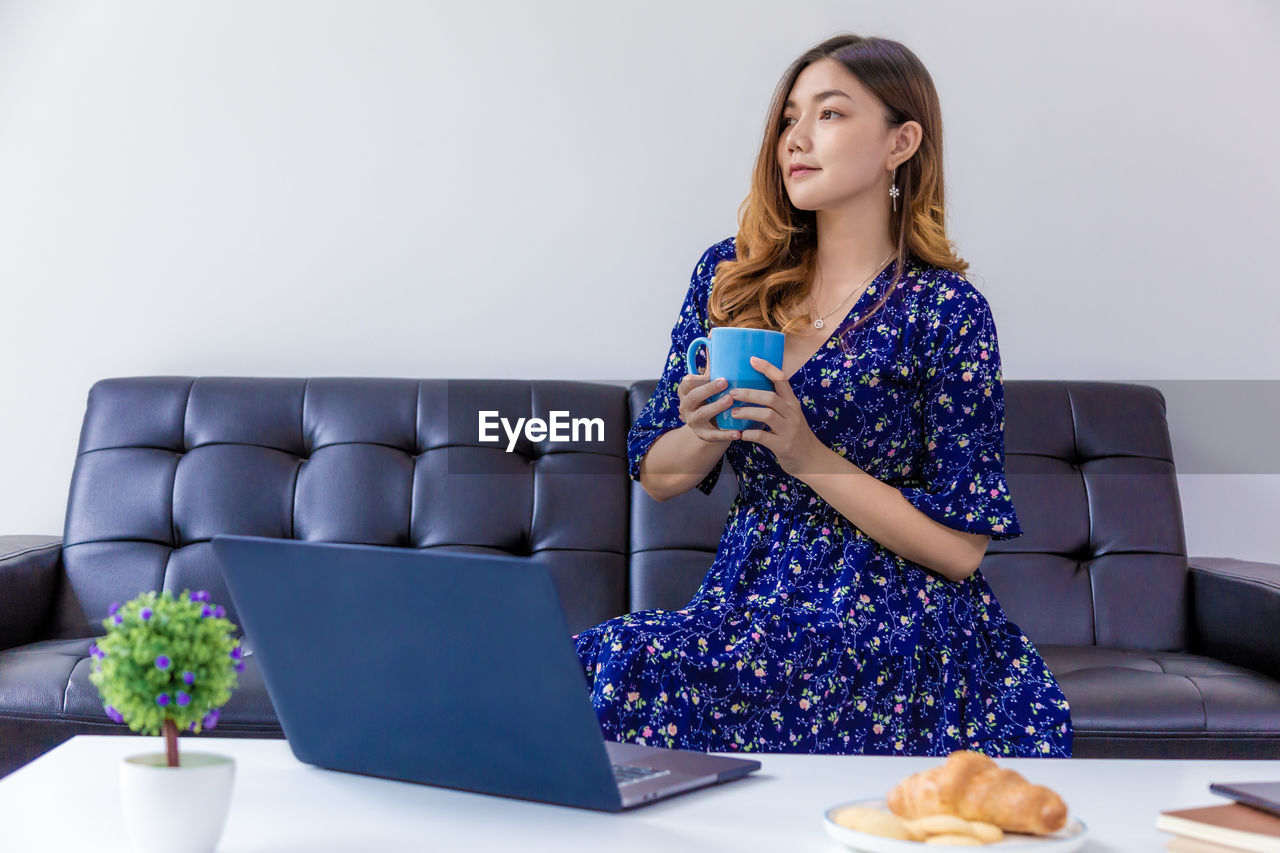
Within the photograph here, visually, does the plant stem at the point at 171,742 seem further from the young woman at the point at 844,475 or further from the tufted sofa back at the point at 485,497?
the tufted sofa back at the point at 485,497

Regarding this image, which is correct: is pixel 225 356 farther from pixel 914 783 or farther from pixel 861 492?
pixel 914 783

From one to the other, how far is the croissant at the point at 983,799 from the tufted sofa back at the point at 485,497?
1.36m

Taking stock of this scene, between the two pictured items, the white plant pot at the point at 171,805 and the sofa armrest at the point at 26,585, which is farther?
the sofa armrest at the point at 26,585

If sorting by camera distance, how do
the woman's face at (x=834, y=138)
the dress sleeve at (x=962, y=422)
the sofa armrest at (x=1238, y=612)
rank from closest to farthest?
1. the dress sleeve at (x=962, y=422)
2. the woman's face at (x=834, y=138)
3. the sofa armrest at (x=1238, y=612)

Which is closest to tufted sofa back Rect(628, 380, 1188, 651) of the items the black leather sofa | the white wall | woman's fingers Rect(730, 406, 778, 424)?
the black leather sofa

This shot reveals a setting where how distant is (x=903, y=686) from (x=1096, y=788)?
0.48m

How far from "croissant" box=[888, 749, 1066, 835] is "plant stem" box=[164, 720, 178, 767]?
1.42ft

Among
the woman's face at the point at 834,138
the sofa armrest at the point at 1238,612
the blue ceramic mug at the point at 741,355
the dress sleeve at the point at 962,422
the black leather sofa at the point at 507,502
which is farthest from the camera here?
the black leather sofa at the point at 507,502

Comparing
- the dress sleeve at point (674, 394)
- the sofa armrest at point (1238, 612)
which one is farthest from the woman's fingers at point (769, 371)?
the sofa armrest at point (1238, 612)

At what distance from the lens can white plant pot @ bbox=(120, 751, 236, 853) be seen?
0.67 meters

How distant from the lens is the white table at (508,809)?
2.41 ft

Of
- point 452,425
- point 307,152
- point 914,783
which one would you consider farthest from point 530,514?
point 914,783

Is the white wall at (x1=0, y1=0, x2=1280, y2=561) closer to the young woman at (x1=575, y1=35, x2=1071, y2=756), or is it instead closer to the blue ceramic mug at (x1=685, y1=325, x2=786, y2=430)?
the young woman at (x1=575, y1=35, x2=1071, y2=756)

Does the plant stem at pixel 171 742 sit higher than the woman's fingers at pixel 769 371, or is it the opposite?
the woman's fingers at pixel 769 371
